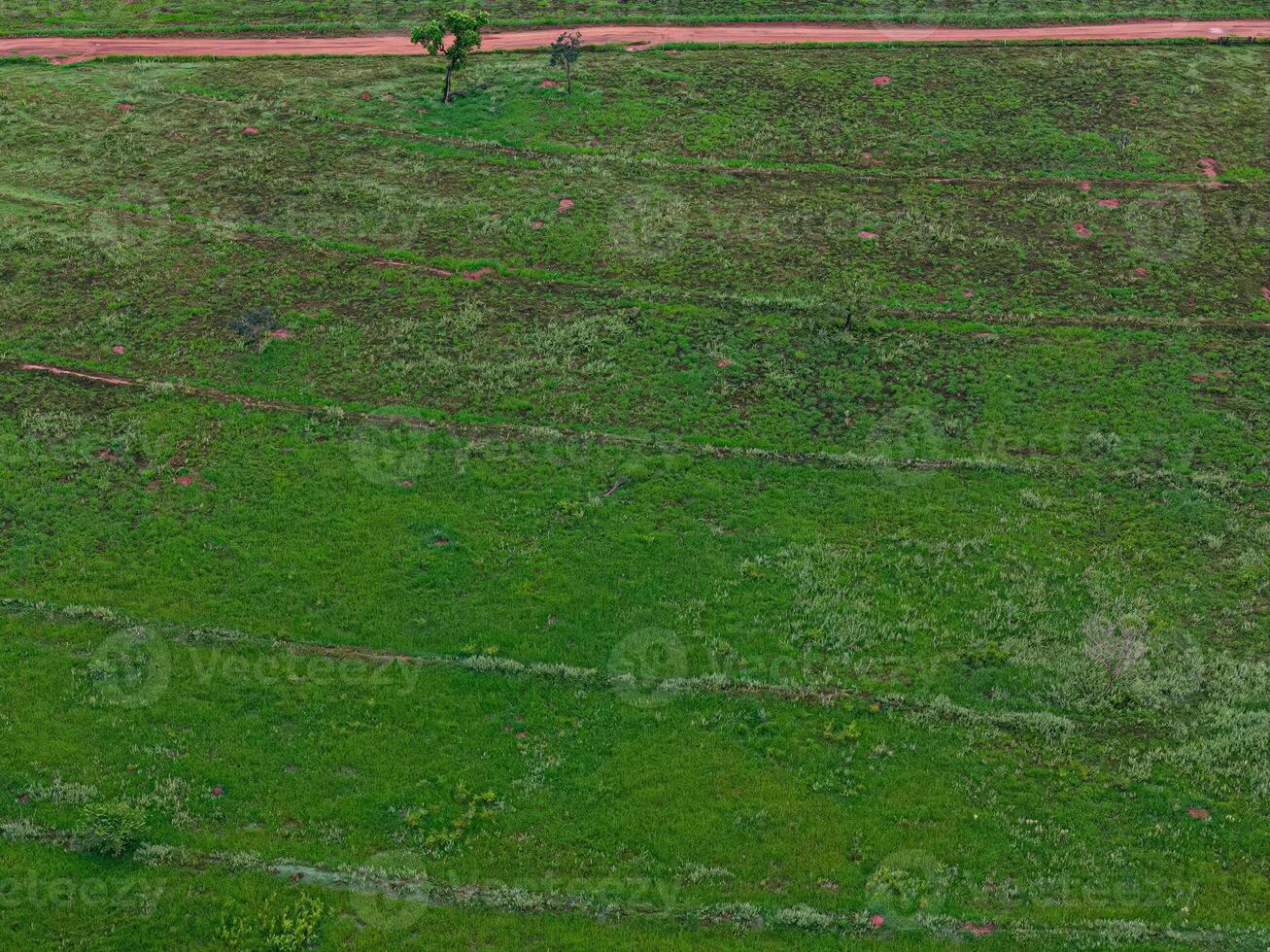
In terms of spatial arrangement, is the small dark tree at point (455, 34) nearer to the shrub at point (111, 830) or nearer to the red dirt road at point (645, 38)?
the red dirt road at point (645, 38)

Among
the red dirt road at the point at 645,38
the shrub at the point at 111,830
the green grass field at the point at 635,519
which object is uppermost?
the red dirt road at the point at 645,38

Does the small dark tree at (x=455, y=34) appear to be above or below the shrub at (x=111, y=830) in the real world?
above

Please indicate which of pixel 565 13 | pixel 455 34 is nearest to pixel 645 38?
pixel 565 13

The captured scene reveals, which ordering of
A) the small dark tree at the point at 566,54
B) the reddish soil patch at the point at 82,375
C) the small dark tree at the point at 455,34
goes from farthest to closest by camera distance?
the small dark tree at the point at 566,54, the small dark tree at the point at 455,34, the reddish soil patch at the point at 82,375

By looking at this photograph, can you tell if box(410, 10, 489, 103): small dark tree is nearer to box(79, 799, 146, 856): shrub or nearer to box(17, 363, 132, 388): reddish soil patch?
box(17, 363, 132, 388): reddish soil patch

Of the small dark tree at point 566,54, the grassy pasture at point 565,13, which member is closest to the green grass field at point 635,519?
the small dark tree at point 566,54

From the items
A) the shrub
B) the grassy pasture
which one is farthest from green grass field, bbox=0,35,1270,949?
the grassy pasture

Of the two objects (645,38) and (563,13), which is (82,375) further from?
(563,13)
